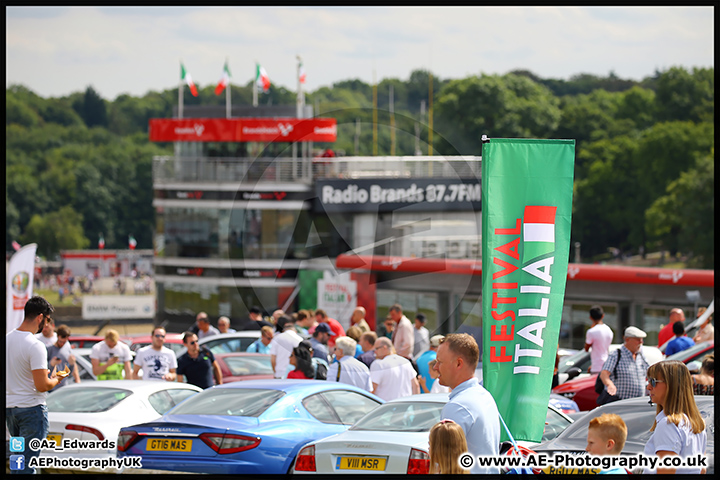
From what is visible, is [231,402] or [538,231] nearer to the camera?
[538,231]

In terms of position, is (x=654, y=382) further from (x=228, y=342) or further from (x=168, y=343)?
(x=168, y=343)

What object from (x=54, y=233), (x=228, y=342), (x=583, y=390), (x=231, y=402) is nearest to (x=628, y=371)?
(x=583, y=390)

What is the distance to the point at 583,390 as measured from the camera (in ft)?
44.7

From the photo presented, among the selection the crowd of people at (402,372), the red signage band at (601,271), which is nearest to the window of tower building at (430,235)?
the red signage band at (601,271)

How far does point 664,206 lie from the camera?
6725 centimetres

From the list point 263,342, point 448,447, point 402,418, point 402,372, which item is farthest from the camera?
point 263,342

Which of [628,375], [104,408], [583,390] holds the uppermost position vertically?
[628,375]

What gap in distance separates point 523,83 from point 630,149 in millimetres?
14926

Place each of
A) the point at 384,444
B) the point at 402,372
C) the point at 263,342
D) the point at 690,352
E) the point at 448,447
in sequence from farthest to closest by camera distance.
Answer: the point at 263,342
the point at 690,352
the point at 402,372
the point at 384,444
the point at 448,447

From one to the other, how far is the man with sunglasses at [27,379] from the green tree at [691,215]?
5857cm

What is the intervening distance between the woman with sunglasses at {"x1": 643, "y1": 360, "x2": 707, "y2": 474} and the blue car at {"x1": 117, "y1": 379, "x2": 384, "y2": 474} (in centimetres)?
383

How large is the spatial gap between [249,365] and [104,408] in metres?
4.55

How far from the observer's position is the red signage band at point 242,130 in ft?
128
